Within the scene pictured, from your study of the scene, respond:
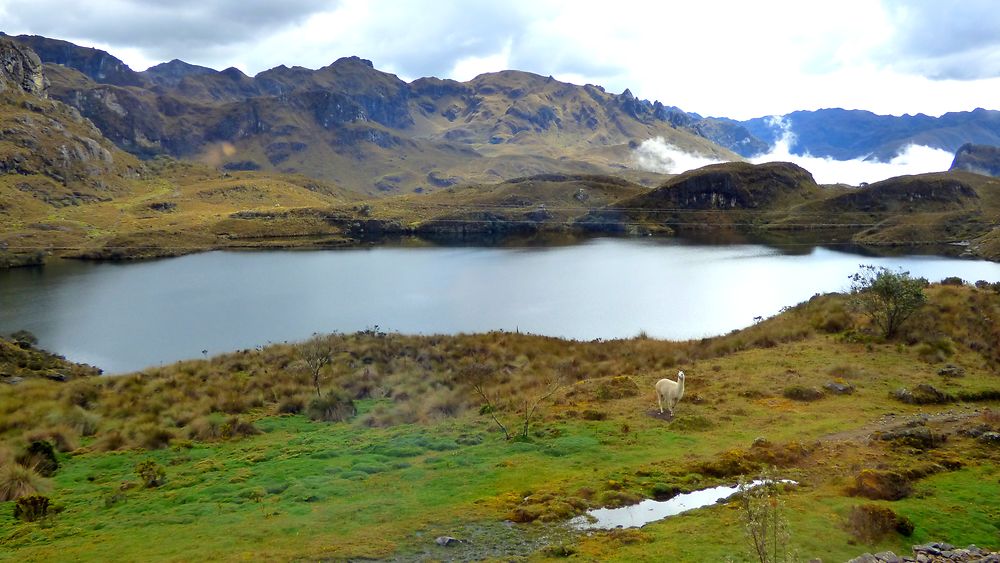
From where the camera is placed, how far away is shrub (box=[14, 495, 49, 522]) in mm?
12914

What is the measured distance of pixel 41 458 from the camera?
54.7 ft

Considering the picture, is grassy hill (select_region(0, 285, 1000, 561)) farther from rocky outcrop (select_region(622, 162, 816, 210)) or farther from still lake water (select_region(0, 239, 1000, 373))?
rocky outcrop (select_region(622, 162, 816, 210))

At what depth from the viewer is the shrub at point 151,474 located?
1492 centimetres

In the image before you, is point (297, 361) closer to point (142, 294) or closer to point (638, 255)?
point (142, 294)

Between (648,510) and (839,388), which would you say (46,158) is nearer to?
(839,388)

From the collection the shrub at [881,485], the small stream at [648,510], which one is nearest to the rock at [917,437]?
the shrub at [881,485]

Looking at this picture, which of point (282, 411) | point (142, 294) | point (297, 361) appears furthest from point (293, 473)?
point (142, 294)

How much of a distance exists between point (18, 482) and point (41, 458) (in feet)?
7.10

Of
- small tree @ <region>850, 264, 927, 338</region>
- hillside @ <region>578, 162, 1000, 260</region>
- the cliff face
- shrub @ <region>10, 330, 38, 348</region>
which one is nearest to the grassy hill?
small tree @ <region>850, 264, 927, 338</region>

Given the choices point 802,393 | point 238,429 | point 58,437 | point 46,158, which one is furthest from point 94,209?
point 802,393

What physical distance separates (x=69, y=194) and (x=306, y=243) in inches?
3174

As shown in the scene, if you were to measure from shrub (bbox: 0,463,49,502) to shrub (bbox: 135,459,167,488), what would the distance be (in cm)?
220

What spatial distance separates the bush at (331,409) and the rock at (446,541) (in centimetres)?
1079

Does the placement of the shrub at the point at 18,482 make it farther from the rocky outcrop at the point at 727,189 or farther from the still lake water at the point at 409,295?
the rocky outcrop at the point at 727,189
